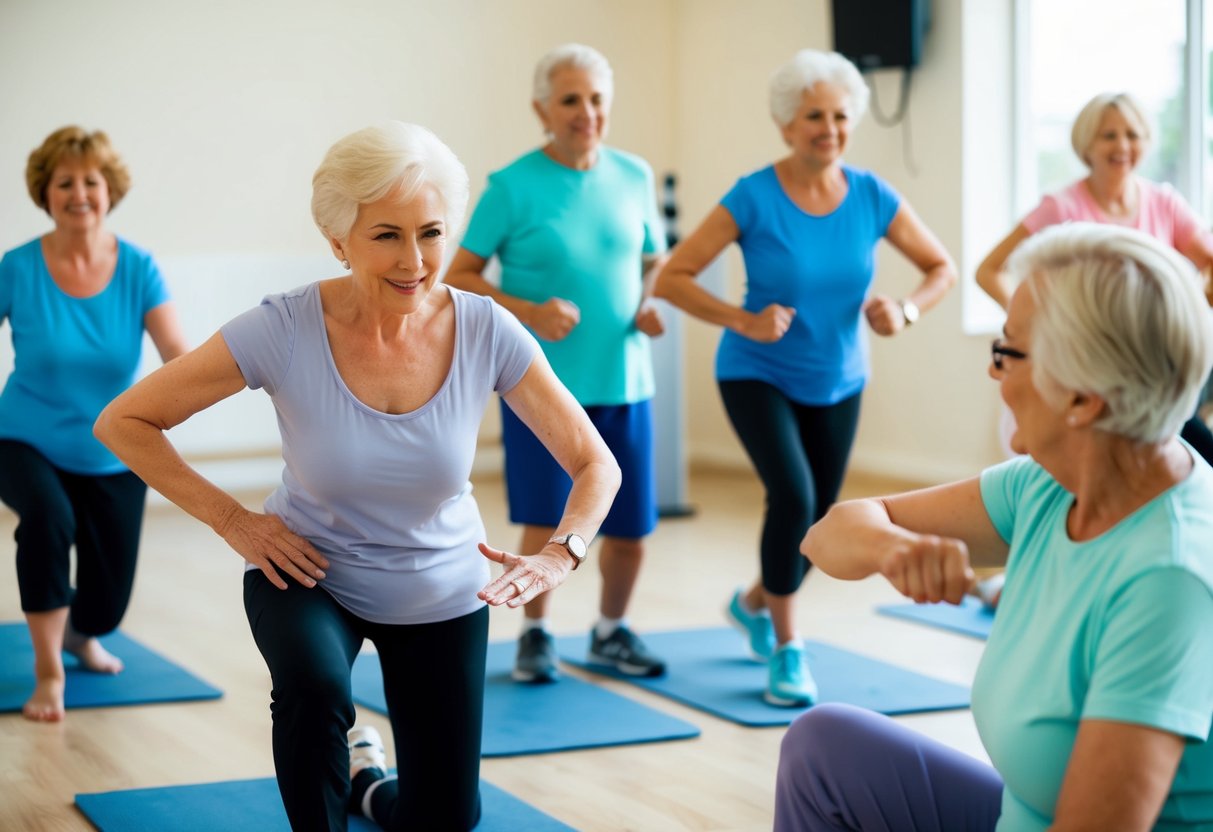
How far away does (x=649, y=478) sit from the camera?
372cm

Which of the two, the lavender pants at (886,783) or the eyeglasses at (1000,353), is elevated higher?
the eyeglasses at (1000,353)

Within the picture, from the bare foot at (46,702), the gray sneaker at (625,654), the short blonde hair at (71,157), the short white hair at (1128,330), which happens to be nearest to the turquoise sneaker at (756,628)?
the gray sneaker at (625,654)

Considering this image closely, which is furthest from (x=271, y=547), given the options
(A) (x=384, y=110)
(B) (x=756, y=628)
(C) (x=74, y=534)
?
(A) (x=384, y=110)

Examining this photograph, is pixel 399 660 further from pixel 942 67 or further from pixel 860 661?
pixel 942 67

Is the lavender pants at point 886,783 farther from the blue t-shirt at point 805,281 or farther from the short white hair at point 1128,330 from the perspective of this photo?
the blue t-shirt at point 805,281

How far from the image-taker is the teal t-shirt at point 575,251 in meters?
3.55

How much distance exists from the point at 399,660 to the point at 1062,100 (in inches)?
186

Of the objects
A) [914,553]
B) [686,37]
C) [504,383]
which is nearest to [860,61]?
[686,37]

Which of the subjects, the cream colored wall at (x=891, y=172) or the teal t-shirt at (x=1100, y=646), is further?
the cream colored wall at (x=891, y=172)

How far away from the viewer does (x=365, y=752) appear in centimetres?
275

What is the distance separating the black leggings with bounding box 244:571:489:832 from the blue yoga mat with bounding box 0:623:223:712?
1115mm

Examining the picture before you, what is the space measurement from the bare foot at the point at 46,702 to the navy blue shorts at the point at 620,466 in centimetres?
105

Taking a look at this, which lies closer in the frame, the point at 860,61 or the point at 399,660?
the point at 399,660

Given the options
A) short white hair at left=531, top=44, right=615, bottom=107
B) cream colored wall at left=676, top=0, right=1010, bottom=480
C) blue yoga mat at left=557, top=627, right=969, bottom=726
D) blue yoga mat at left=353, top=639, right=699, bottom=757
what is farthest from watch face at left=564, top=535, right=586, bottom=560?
cream colored wall at left=676, top=0, right=1010, bottom=480
